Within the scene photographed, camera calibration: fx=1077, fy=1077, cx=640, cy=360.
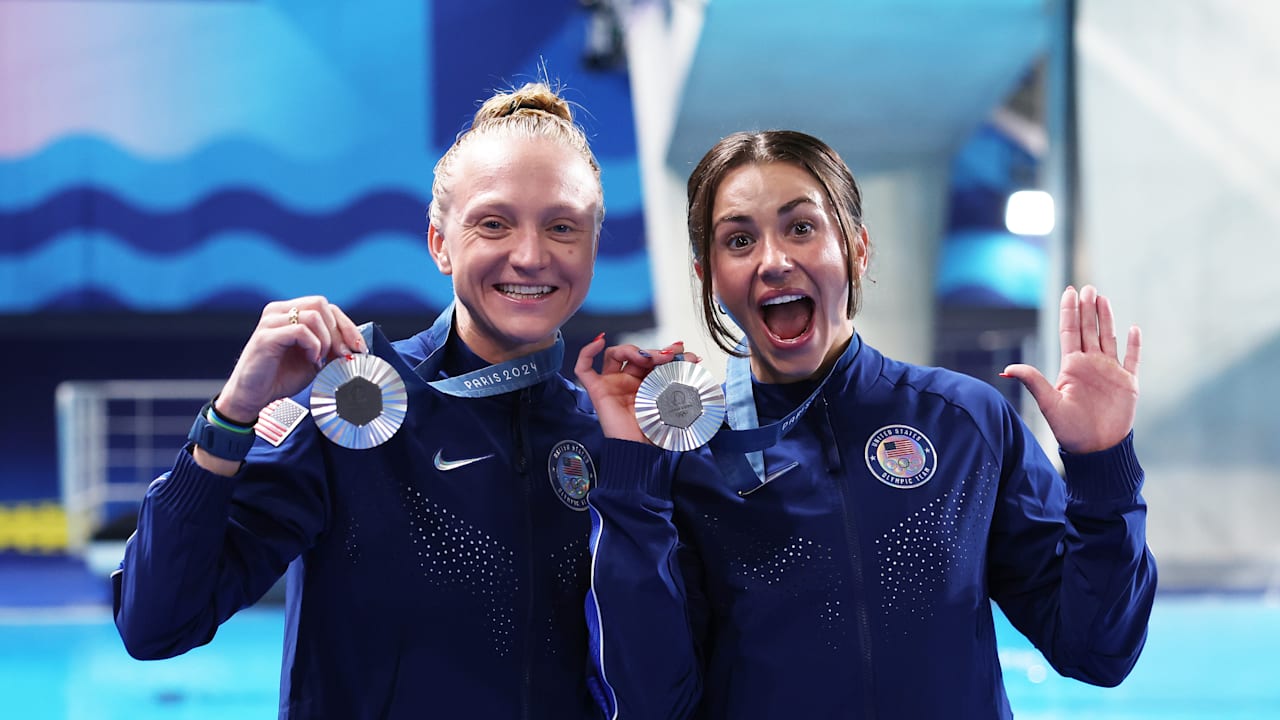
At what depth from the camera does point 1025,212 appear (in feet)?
30.2

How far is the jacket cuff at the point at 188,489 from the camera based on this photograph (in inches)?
55.9

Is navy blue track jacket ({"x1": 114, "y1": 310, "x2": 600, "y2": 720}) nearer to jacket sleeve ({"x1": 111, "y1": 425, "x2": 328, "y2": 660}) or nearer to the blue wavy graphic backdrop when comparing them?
jacket sleeve ({"x1": 111, "y1": 425, "x2": 328, "y2": 660})

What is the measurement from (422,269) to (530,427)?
7209 millimetres

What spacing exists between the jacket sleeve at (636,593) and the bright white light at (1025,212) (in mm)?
8401

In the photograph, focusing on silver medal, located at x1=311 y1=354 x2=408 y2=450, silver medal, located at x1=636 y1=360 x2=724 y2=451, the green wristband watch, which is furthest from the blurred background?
the green wristband watch

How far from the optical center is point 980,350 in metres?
9.74

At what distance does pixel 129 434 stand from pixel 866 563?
9067mm

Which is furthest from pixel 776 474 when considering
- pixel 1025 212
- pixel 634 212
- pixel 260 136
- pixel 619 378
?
pixel 1025 212

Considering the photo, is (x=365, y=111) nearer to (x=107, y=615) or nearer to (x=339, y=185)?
(x=339, y=185)

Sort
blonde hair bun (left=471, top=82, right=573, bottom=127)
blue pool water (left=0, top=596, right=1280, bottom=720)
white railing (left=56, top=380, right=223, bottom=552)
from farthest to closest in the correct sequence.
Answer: white railing (left=56, top=380, right=223, bottom=552) → blue pool water (left=0, top=596, right=1280, bottom=720) → blonde hair bun (left=471, top=82, right=573, bottom=127)

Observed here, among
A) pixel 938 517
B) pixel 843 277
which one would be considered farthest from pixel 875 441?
pixel 843 277

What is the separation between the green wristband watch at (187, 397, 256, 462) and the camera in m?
1.43

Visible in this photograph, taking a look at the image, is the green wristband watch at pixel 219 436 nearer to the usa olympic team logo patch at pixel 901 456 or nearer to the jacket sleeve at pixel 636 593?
the jacket sleeve at pixel 636 593

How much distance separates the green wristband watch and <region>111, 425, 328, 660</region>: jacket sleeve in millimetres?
29
